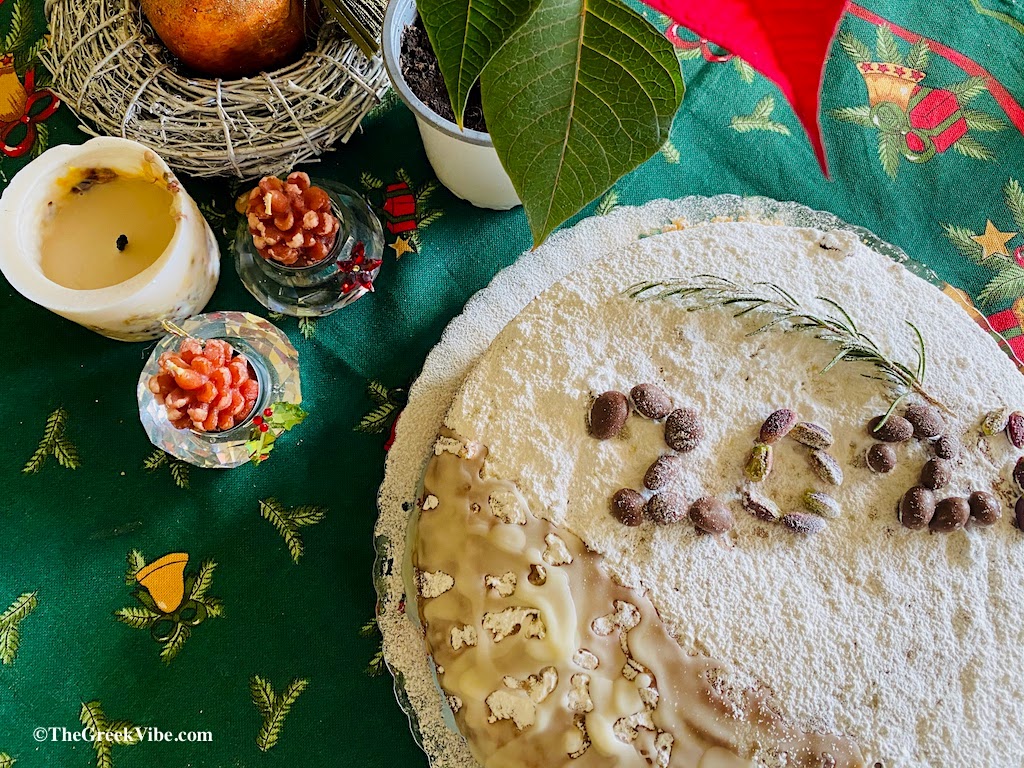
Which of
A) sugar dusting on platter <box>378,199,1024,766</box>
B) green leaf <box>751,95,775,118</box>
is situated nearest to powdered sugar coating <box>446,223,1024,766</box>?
sugar dusting on platter <box>378,199,1024,766</box>

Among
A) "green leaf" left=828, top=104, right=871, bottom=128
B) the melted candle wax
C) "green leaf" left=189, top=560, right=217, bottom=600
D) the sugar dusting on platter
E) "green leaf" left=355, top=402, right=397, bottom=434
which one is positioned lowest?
"green leaf" left=189, top=560, right=217, bottom=600

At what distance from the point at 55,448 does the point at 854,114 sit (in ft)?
3.19

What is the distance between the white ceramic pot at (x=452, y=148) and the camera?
0.69m

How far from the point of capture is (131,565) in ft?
2.64

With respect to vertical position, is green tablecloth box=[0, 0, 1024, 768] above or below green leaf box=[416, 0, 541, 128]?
below

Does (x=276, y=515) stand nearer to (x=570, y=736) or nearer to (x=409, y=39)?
(x=570, y=736)

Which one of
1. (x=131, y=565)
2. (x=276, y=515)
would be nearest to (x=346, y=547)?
(x=276, y=515)

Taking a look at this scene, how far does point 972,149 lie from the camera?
3.02ft

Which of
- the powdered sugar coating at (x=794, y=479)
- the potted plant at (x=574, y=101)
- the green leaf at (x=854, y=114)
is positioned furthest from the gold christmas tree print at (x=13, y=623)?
the green leaf at (x=854, y=114)

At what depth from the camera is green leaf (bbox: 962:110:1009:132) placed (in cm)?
93

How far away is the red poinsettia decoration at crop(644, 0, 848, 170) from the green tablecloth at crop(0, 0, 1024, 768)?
1.89ft

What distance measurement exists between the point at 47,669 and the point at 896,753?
30.7 inches

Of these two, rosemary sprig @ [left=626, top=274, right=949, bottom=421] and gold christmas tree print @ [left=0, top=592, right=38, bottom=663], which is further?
gold christmas tree print @ [left=0, top=592, right=38, bottom=663]

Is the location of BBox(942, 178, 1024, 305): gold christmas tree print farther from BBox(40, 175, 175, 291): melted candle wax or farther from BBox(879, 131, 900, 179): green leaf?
BBox(40, 175, 175, 291): melted candle wax
